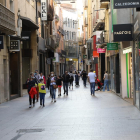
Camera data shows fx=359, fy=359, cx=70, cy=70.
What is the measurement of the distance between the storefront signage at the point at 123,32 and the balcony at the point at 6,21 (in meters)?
5.92

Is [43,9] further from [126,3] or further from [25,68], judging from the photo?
[126,3]

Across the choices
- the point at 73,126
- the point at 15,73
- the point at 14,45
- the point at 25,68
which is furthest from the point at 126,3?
the point at 25,68

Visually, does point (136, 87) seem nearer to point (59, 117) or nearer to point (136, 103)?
point (136, 103)

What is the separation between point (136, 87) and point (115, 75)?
9.25 metres

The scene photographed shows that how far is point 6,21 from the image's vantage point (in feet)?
64.4

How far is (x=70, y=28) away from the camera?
90938mm

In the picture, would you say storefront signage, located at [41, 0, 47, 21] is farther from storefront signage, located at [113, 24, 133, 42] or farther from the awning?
storefront signage, located at [113, 24, 133, 42]

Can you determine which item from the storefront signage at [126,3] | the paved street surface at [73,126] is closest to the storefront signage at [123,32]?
the paved street surface at [73,126]

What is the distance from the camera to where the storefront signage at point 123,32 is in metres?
17.0

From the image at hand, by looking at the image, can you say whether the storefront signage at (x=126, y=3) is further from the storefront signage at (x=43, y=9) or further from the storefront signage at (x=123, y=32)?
the storefront signage at (x=43, y=9)

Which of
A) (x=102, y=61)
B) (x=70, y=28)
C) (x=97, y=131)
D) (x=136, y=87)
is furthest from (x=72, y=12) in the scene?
(x=97, y=131)

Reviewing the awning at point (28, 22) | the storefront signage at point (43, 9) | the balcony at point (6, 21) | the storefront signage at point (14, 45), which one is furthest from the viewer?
the storefront signage at point (43, 9)

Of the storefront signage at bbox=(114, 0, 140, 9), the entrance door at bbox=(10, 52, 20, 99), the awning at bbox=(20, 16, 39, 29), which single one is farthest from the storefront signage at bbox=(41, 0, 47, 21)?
the storefront signage at bbox=(114, 0, 140, 9)

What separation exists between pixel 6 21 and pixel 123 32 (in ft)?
21.5
